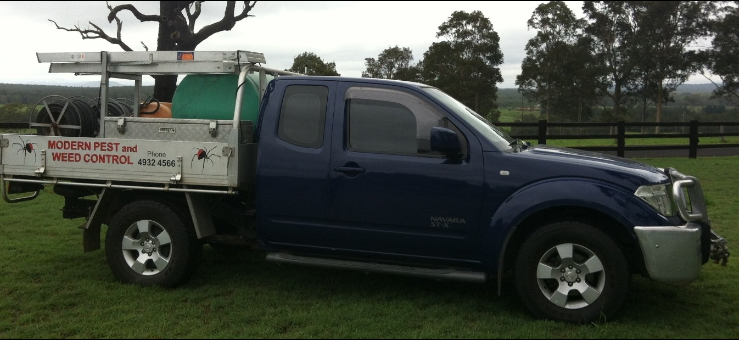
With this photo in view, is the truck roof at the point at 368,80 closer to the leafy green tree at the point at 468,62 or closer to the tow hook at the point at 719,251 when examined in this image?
the tow hook at the point at 719,251

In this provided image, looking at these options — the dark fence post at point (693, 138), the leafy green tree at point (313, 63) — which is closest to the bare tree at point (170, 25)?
the leafy green tree at point (313, 63)

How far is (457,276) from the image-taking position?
5047 mm

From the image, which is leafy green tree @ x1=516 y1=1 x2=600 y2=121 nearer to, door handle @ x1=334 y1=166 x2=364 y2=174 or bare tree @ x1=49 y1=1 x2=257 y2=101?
bare tree @ x1=49 y1=1 x2=257 y2=101

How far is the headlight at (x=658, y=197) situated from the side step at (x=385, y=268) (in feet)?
4.21

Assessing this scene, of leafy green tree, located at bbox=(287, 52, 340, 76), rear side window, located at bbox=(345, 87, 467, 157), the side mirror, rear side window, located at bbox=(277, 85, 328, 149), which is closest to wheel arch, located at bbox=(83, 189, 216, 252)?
rear side window, located at bbox=(277, 85, 328, 149)

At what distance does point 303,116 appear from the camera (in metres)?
5.54

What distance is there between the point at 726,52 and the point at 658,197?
46882mm

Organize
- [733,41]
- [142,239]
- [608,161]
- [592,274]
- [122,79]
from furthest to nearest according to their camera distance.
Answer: [733,41] → [122,79] → [142,239] → [608,161] → [592,274]

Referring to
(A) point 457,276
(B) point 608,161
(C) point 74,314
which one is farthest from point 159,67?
(B) point 608,161

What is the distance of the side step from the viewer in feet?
16.6

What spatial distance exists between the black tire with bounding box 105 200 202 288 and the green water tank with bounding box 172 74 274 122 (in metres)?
0.90

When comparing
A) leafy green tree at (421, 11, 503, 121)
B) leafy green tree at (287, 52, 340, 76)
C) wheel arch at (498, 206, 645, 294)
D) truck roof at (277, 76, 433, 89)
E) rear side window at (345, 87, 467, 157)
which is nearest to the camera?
wheel arch at (498, 206, 645, 294)

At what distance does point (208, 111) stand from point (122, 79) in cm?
116

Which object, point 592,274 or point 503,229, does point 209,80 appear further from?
point 592,274
